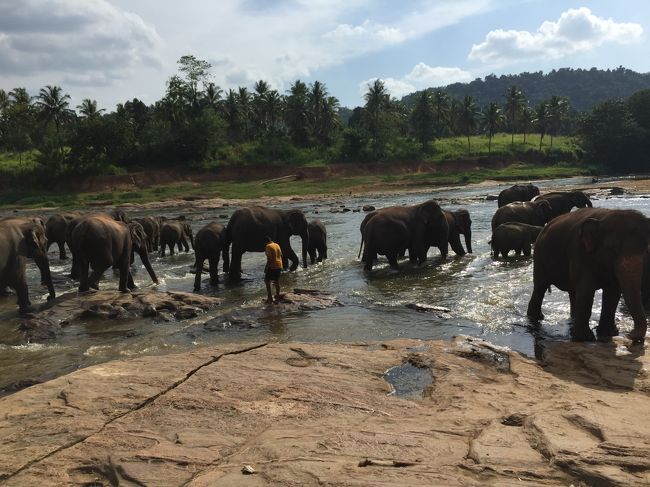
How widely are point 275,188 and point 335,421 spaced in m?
59.3

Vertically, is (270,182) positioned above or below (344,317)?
above

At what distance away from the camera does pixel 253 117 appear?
88.4 m

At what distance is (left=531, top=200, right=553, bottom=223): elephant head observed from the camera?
19.5 metres

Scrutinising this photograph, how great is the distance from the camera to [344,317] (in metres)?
10.4

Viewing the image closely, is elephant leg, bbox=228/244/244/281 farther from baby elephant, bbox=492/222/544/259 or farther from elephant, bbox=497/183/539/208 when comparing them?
elephant, bbox=497/183/539/208

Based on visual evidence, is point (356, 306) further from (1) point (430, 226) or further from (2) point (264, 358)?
(1) point (430, 226)

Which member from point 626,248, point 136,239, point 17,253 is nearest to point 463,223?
point 136,239

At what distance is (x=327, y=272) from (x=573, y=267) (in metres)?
8.91

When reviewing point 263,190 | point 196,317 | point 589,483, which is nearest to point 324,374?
point 589,483

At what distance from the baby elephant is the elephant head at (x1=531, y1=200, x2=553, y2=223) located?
2.58 m

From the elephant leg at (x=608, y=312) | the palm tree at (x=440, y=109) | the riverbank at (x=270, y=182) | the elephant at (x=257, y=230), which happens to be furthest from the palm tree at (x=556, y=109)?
the elephant leg at (x=608, y=312)

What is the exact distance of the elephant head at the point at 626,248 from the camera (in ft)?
23.5

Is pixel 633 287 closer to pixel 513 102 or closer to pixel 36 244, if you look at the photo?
pixel 36 244

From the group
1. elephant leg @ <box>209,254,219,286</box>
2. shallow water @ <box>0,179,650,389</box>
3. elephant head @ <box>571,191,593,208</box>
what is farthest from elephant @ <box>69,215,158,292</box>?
elephant head @ <box>571,191,593,208</box>
